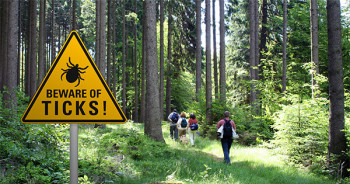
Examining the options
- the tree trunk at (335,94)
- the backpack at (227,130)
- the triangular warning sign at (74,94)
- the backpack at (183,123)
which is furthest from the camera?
the backpack at (183,123)

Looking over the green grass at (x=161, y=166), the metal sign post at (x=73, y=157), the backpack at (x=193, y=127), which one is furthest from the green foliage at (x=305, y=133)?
the metal sign post at (x=73, y=157)

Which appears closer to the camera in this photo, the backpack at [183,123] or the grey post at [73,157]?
the grey post at [73,157]

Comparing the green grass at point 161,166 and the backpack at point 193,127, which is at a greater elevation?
the backpack at point 193,127

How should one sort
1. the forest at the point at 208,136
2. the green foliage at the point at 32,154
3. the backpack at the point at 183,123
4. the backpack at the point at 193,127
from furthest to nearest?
the backpack at the point at 183,123 → the backpack at the point at 193,127 → the forest at the point at 208,136 → the green foliage at the point at 32,154

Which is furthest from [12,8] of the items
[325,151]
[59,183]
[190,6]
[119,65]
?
[119,65]

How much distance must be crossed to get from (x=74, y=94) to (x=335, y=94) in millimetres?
8942

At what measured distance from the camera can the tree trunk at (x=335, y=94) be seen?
937cm

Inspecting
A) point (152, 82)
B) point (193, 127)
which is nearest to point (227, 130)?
point (152, 82)

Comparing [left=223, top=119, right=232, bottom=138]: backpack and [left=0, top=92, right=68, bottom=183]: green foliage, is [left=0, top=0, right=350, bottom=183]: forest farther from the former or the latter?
[left=223, top=119, right=232, bottom=138]: backpack

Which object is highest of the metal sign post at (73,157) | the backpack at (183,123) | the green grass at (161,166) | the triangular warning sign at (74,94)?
the triangular warning sign at (74,94)

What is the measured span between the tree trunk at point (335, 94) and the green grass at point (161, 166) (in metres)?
0.95

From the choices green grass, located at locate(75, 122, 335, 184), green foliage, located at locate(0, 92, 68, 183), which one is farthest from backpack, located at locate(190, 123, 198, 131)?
green foliage, located at locate(0, 92, 68, 183)

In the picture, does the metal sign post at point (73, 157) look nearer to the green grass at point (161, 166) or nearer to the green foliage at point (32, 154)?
the green grass at point (161, 166)

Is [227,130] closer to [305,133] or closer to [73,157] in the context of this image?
[305,133]
